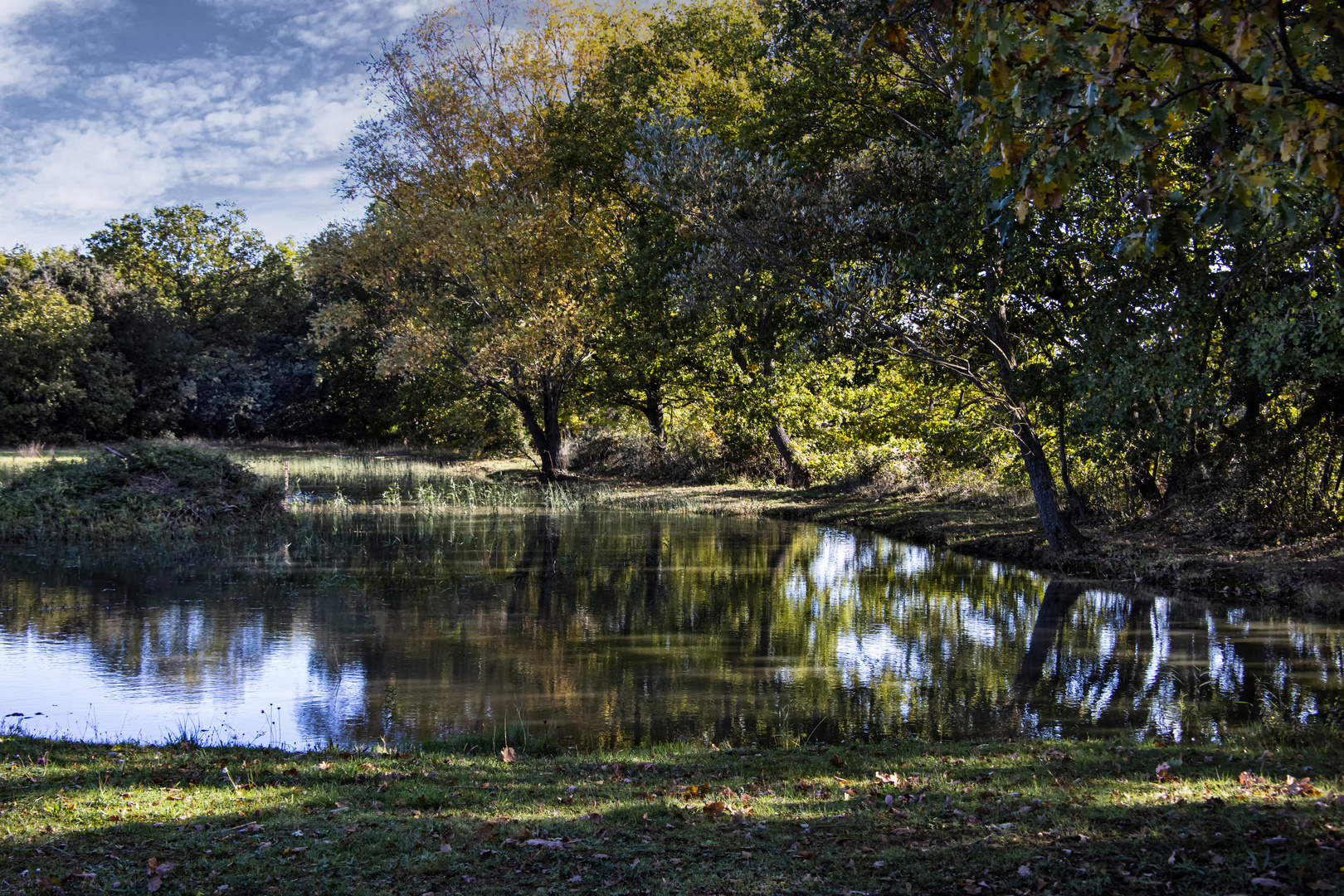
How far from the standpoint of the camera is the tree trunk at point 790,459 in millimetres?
28750

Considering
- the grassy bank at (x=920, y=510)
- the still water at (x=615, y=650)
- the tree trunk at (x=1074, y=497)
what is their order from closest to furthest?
the still water at (x=615, y=650), the grassy bank at (x=920, y=510), the tree trunk at (x=1074, y=497)

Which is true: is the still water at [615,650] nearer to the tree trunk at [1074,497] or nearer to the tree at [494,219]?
the tree trunk at [1074,497]

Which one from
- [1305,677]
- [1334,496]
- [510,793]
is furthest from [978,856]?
[1334,496]

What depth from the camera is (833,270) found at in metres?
14.8

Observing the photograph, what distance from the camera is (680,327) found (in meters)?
29.5

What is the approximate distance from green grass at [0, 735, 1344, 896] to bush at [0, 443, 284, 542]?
1290cm

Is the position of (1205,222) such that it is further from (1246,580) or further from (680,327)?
(680,327)

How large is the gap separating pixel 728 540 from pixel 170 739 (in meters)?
13.9

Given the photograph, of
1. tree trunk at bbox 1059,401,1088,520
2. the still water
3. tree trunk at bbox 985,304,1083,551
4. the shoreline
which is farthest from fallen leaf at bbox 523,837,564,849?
tree trunk at bbox 1059,401,1088,520

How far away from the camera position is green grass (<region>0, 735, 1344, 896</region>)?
4098mm

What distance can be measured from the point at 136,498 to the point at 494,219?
1364 centimetres

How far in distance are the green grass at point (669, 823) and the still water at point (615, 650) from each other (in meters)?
1.59

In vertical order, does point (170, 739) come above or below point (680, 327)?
below

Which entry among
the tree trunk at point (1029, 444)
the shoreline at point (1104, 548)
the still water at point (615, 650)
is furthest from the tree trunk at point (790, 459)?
the tree trunk at point (1029, 444)
